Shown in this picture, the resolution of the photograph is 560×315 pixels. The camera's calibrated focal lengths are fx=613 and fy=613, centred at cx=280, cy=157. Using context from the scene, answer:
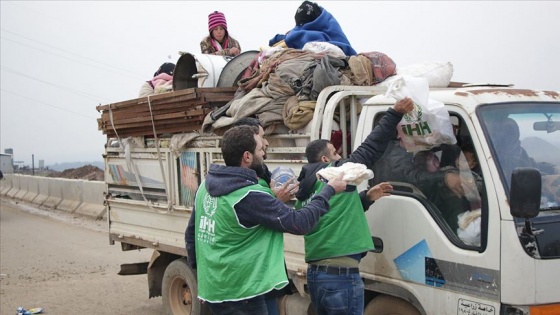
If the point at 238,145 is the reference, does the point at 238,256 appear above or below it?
below

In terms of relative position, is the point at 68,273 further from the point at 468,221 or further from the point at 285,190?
the point at 468,221

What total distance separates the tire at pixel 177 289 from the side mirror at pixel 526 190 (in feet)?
12.5

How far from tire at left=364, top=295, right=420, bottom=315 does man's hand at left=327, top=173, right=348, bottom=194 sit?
972mm

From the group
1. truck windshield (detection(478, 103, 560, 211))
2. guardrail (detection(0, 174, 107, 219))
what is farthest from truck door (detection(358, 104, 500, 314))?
guardrail (detection(0, 174, 107, 219))

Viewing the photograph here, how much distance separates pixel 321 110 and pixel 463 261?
1532 millimetres

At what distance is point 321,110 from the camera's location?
4461 mm

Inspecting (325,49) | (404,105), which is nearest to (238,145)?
(404,105)

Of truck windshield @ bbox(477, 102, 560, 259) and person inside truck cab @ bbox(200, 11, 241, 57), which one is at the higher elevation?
person inside truck cab @ bbox(200, 11, 241, 57)

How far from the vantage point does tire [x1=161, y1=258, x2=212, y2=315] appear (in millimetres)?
6207

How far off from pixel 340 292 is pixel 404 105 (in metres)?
1.22

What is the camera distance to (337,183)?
11.5 feet

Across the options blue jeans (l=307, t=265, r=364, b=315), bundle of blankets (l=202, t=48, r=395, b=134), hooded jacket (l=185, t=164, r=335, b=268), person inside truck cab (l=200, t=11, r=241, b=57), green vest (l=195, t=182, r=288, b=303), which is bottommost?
blue jeans (l=307, t=265, r=364, b=315)

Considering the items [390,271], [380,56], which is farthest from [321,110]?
[390,271]

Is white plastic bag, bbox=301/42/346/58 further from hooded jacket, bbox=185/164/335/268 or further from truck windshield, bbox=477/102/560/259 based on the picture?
hooded jacket, bbox=185/164/335/268
